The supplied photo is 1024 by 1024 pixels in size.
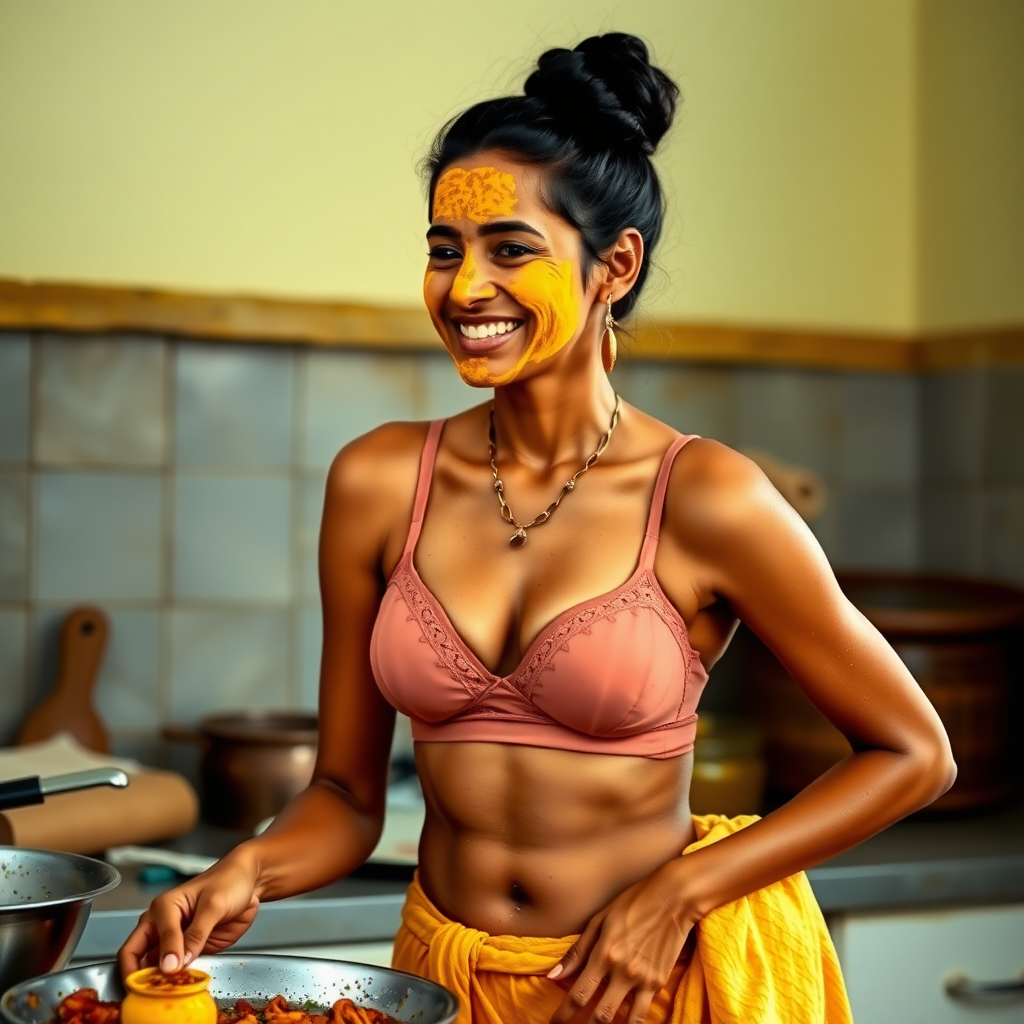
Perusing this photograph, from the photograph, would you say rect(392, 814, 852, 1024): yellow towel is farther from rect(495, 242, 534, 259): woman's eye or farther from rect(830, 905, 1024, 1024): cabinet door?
rect(830, 905, 1024, 1024): cabinet door

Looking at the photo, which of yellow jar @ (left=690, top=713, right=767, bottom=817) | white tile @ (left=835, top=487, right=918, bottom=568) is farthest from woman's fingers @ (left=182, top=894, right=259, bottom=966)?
white tile @ (left=835, top=487, right=918, bottom=568)

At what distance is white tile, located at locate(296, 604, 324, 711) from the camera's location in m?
2.60

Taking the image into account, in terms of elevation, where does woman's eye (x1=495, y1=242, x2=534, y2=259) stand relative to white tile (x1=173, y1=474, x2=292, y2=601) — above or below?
above

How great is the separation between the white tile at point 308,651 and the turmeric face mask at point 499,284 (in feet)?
4.06

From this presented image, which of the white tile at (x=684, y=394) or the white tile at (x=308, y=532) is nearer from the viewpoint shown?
the white tile at (x=308, y=532)

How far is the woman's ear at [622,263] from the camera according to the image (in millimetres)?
1488

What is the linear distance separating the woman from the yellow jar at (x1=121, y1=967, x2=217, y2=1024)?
0.19m

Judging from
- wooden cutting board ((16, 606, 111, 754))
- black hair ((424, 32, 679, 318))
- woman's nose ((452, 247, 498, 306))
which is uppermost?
black hair ((424, 32, 679, 318))

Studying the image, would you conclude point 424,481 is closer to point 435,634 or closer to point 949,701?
point 435,634

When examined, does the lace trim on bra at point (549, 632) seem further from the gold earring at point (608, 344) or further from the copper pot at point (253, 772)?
the copper pot at point (253, 772)

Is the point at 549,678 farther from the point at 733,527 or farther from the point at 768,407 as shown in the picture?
the point at 768,407

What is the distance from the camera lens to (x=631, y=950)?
1.32m

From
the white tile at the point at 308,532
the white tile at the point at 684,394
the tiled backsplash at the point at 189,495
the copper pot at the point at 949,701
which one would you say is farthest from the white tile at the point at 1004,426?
the white tile at the point at 308,532

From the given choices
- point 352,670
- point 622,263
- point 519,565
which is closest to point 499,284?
point 622,263
